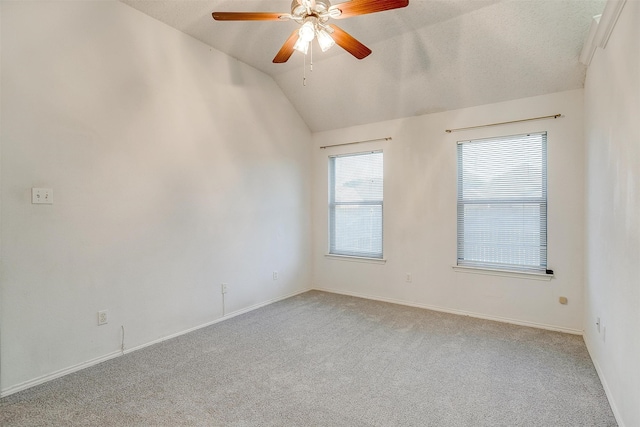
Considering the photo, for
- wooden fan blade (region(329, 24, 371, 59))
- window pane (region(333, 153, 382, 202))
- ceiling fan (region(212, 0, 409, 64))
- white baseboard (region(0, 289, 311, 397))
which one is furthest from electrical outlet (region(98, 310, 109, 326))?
window pane (region(333, 153, 382, 202))

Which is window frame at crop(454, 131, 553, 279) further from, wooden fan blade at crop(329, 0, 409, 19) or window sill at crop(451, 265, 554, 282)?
wooden fan blade at crop(329, 0, 409, 19)

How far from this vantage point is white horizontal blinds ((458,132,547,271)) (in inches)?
134

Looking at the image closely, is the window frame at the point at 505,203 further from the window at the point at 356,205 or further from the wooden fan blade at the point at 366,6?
the wooden fan blade at the point at 366,6

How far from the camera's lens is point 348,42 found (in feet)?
7.70

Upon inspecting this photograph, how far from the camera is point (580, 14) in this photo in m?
2.60

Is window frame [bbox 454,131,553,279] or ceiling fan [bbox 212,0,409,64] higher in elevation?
ceiling fan [bbox 212,0,409,64]

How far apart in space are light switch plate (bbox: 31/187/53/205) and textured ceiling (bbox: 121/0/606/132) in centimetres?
176

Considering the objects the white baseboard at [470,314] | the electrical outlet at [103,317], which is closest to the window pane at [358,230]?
the white baseboard at [470,314]

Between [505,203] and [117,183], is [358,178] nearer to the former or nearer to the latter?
[505,203]

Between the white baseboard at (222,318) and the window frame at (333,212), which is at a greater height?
the window frame at (333,212)

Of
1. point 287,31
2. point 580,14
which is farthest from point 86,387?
point 580,14

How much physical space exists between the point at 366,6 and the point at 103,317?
3.05m

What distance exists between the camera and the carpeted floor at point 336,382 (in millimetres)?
1917

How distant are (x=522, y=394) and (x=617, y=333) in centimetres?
69
